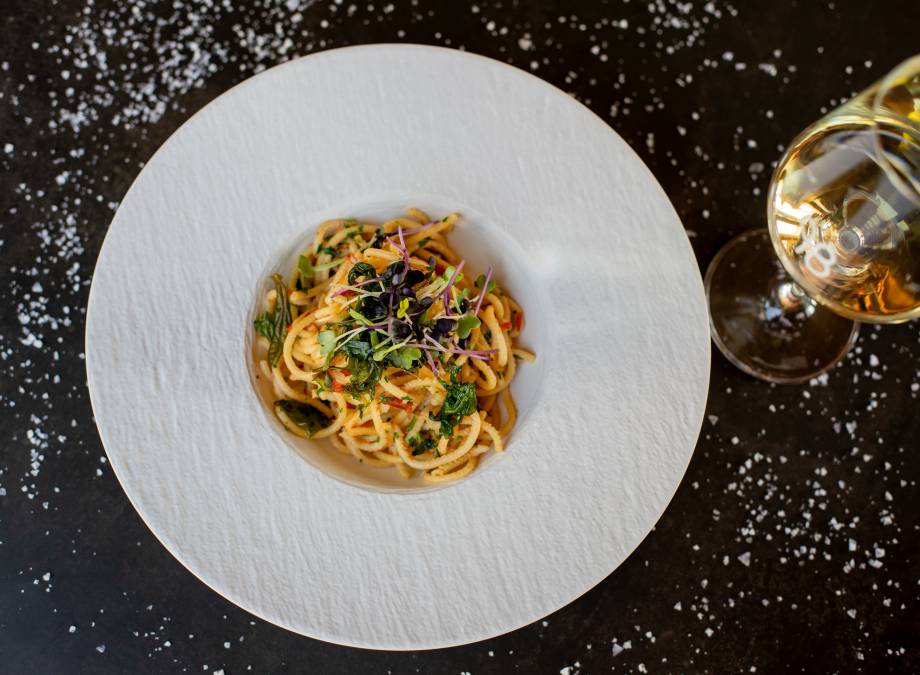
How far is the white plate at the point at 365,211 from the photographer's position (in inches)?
69.5

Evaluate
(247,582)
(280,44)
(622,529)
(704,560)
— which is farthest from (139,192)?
(704,560)

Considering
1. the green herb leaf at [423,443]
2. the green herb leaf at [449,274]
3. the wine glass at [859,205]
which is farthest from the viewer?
the green herb leaf at [423,443]

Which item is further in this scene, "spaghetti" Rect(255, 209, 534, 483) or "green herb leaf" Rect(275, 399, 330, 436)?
"green herb leaf" Rect(275, 399, 330, 436)

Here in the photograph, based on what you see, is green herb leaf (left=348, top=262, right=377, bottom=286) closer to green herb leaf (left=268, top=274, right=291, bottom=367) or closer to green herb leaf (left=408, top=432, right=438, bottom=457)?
green herb leaf (left=268, top=274, right=291, bottom=367)

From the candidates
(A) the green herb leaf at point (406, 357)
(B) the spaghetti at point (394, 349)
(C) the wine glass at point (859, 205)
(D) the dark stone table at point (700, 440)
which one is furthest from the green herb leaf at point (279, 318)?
(C) the wine glass at point (859, 205)

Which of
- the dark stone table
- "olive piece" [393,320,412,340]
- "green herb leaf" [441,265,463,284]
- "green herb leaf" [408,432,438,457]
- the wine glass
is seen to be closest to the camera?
the wine glass

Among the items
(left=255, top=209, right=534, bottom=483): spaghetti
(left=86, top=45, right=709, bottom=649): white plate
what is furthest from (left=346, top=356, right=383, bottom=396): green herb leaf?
(left=86, top=45, right=709, bottom=649): white plate

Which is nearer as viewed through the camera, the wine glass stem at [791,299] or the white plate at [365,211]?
the white plate at [365,211]

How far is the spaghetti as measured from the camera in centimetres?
180

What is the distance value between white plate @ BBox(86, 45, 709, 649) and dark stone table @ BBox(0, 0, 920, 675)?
0.54 meters

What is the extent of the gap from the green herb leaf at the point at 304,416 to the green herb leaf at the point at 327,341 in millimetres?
216

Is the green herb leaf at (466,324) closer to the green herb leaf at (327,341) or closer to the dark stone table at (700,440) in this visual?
the green herb leaf at (327,341)

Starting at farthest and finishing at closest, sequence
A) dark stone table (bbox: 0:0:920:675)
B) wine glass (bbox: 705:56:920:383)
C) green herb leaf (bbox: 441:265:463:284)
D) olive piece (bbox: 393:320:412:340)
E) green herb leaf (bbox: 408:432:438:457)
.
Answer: dark stone table (bbox: 0:0:920:675)
green herb leaf (bbox: 408:432:438:457)
green herb leaf (bbox: 441:265:463:284)
olive piece (bbox: 393:320:412:340)
wine glass (bbox: 705:56:920:383)

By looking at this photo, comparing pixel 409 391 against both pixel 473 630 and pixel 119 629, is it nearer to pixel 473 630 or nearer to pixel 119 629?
pixel 473 630
